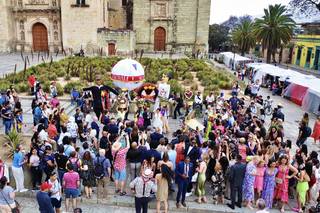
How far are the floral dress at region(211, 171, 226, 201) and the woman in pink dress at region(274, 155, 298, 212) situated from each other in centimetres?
→ 139

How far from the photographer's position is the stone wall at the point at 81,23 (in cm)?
4084

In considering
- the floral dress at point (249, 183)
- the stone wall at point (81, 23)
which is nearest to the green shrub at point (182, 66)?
the stone wall at point (81, 23)

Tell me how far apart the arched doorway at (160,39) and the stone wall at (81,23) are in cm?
A: 867

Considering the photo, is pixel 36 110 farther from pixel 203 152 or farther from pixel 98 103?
pixel 203 152

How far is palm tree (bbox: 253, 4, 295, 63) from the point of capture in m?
37.7

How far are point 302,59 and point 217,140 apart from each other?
46901 mm

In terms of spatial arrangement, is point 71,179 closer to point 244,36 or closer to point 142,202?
point 142,202

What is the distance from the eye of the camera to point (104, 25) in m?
46.2

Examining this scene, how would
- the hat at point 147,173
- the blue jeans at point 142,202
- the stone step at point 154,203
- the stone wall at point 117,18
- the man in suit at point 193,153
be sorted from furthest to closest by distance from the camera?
the stone wall at point 117,18 → the man in suit at point 193,153 → the stone step at point 154,203 → the blue jeans at point 142,202 → the hat at point 147,173

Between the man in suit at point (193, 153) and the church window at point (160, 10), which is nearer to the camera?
the man in suit at point (193, 153)

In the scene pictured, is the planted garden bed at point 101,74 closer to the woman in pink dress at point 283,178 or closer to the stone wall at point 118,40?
the woman in pink dress at point 283,178

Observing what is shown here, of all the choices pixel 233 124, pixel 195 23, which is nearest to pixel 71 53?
pixel 195 23

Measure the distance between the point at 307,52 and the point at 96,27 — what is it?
3212 cm

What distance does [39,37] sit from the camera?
43.6 m
